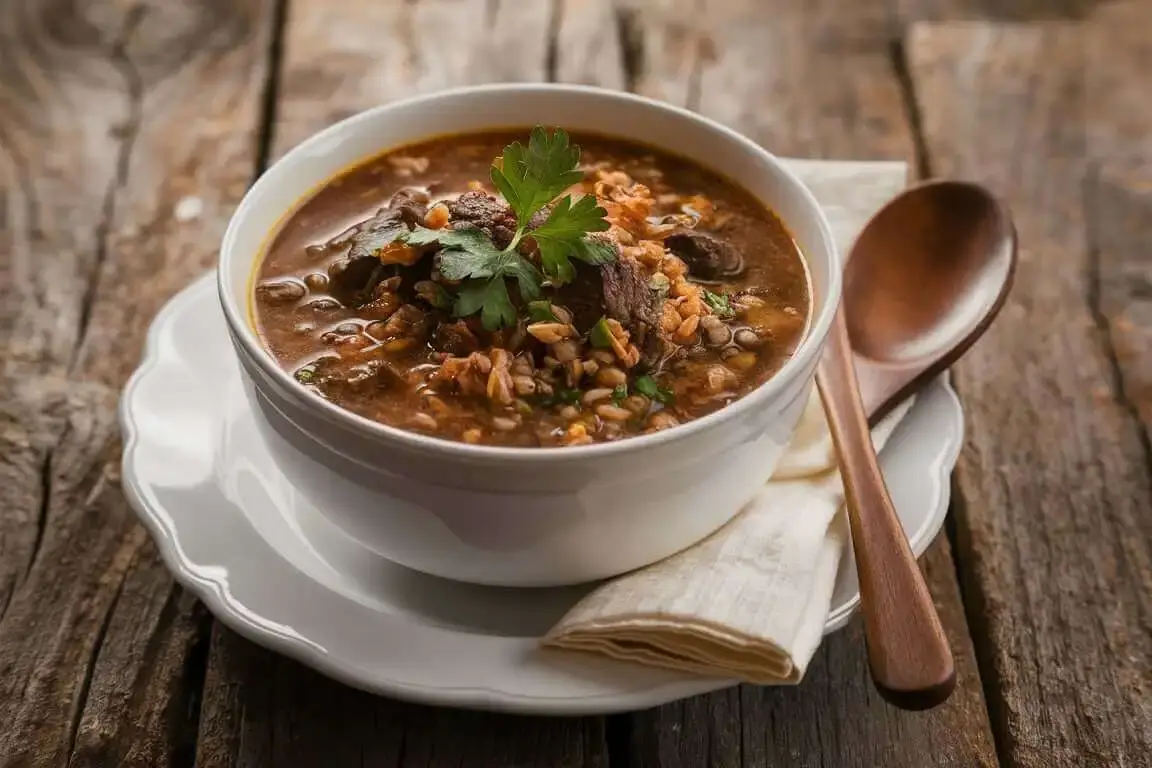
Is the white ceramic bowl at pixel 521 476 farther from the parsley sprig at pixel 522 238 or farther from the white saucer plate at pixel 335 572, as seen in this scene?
the parsley sprig at pixel 522 238

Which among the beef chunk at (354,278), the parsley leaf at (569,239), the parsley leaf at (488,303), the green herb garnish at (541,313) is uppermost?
the parsley leaf at (569,239)

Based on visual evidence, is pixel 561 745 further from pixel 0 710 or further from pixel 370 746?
pixel 0 710

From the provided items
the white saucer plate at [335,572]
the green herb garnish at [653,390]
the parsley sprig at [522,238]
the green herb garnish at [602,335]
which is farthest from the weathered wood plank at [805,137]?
the parsley sprig at [522,238]

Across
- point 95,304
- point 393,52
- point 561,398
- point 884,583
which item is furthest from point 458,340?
point 393,52

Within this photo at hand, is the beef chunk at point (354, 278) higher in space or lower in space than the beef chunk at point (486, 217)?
lower

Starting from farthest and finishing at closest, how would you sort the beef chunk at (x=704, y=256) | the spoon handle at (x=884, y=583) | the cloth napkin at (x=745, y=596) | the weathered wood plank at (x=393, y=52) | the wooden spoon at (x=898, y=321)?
the weathered wood plank at (x=393, y=52)
the beef chunk at (x=704, y=256)
the wooden spoon at (x=898, y=321)
the cloth napkin at (x=745, y=596)
the spoon handle at (x=884, y=583)

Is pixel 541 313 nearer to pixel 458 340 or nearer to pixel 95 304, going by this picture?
pixel 458 340
